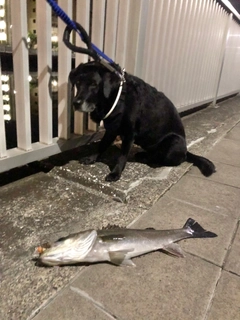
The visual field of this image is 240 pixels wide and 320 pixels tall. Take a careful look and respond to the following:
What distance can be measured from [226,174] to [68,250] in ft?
5.35

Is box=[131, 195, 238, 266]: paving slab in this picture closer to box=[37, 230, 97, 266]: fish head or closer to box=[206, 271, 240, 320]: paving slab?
box=[206, 271, 240, 320]: paving slab

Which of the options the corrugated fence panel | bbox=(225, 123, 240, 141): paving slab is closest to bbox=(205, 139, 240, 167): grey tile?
bbox=(225, 123, 240, 141): paving slab

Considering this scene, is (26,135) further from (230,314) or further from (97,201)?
(230,314)

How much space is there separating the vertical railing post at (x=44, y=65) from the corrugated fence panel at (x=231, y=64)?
429 centimetres

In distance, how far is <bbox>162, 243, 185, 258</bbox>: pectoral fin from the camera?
1.23 metres

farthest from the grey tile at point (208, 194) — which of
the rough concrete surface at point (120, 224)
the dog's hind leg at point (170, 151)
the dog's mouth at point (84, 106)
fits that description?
the dog's mouth at point (84, 106)

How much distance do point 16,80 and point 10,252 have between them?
3.20 ft

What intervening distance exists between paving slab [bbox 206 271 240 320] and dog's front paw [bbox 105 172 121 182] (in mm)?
908

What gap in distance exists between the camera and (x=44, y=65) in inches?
67.6

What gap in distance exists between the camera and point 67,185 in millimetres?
1876

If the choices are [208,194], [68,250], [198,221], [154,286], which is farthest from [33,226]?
[208,194]

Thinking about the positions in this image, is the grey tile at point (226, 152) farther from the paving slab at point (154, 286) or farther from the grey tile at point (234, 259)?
the paving slab at point (154, 286)

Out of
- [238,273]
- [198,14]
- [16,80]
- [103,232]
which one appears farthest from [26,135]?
[198,14]

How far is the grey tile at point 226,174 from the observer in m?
2.11
